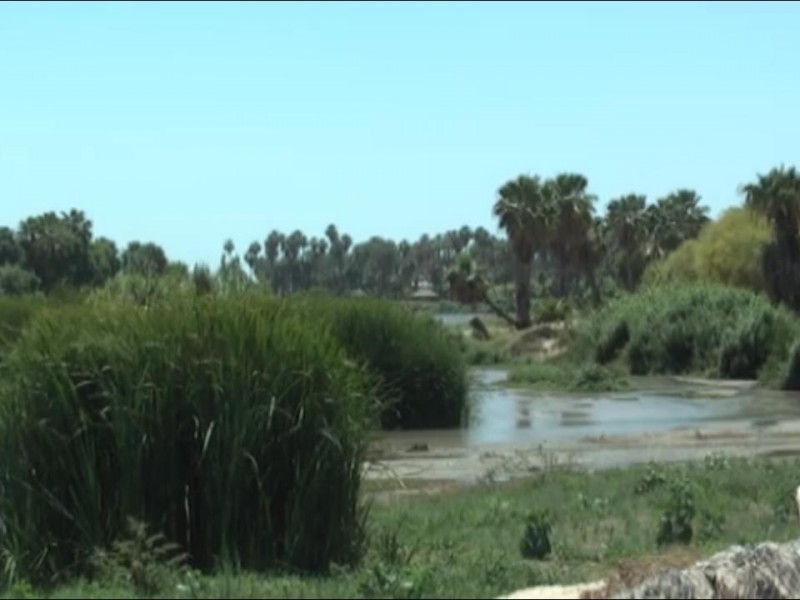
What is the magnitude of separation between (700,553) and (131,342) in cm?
510

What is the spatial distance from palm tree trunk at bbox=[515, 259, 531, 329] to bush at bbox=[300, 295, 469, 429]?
5415 cm

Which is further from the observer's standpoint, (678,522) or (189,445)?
(678,522)

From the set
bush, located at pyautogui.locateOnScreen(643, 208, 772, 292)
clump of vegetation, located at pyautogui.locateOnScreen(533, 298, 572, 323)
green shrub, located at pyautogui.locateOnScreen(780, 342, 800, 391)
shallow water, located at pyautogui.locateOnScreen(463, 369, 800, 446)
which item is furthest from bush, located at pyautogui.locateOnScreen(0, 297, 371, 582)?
clump of vegetation, located at pyautogui.locateOnScreen(533, 298, 572, 323)

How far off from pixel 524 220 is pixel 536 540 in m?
78.0

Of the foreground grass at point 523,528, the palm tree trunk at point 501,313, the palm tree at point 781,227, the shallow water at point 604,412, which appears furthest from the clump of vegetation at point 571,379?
the palm tree trunk at point 501,313

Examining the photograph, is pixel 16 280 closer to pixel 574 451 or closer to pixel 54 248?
pixel 54 248

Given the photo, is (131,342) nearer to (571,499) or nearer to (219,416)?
(219,416)

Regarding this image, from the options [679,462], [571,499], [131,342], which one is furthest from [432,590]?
[679,462]

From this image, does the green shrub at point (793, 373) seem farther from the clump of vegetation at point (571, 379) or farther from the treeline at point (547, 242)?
the treeline at point (547, 242)

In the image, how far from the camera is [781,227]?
68.8 m

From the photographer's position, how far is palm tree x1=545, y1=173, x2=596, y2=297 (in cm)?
9256

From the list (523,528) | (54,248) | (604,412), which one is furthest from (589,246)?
(523,528)

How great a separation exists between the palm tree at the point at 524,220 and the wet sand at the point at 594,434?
38.1 m

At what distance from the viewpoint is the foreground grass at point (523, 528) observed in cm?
974
